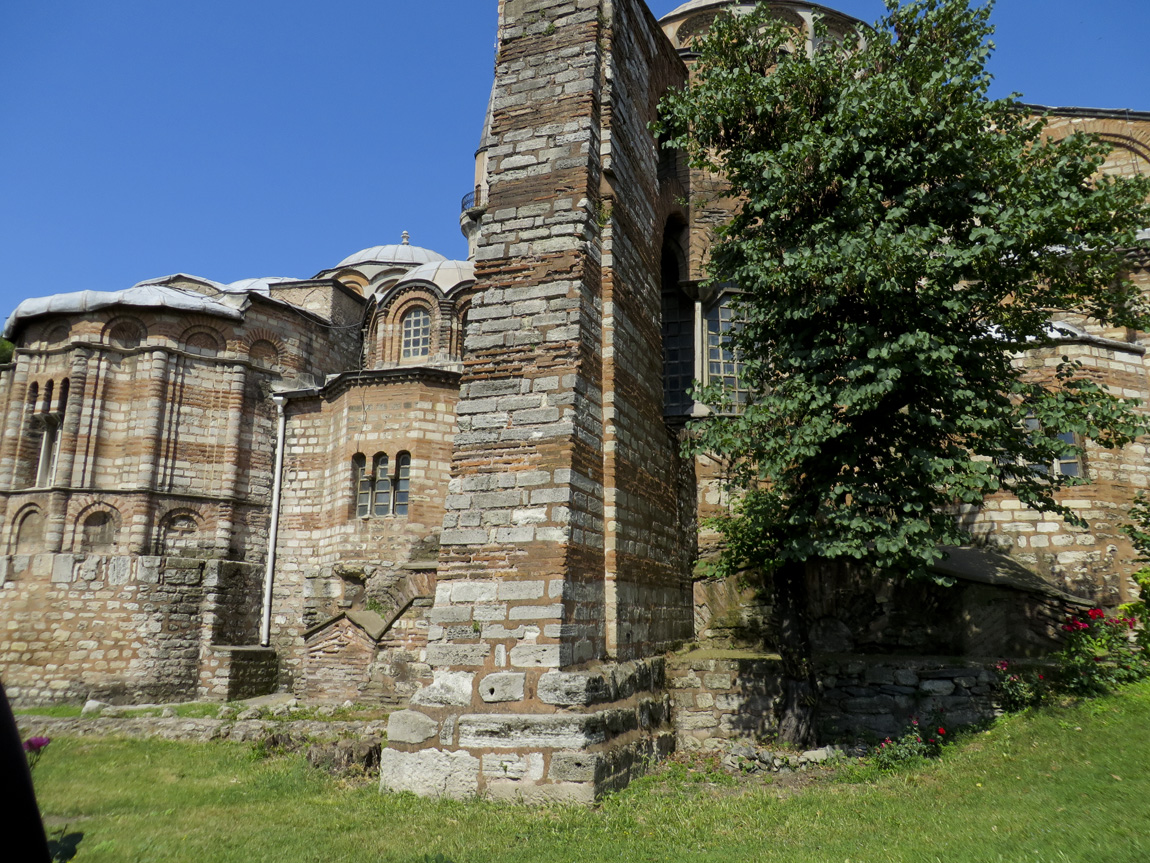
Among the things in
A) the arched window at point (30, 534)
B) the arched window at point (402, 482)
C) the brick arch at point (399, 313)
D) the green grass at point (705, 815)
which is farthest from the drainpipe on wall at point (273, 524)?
the green grass at point (705, 815)

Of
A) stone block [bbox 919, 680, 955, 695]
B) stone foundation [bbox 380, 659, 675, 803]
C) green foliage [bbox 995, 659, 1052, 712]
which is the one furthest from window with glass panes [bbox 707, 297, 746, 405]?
stone foundation [bbox 380, 659, 675, 803]

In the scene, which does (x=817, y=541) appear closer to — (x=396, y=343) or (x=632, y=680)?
(x=632, y=680)

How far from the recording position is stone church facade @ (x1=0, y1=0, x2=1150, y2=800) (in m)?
7.10

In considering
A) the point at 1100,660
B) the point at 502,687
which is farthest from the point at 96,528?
the point at 1100,660

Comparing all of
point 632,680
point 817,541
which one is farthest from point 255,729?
point 817,541

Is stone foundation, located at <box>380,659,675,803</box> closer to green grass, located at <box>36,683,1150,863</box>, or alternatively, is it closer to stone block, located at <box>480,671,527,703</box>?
stone block, located at <box>480,671,527,703</box>

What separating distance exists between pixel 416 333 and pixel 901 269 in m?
15.9

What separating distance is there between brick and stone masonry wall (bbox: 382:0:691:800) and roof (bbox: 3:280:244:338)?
46.0ft

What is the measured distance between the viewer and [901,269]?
7.02 meters

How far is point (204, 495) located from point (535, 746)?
15492 millimetres

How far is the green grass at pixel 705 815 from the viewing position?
204 inches

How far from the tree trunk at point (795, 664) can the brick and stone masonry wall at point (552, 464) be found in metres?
1.41

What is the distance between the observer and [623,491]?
820 cm

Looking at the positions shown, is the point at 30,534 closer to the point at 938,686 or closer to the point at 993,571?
the point at 938,686
